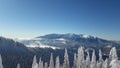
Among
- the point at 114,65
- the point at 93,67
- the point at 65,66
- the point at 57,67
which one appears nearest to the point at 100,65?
the point at 93,67

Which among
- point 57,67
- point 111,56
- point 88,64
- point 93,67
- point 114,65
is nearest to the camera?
point 114,65

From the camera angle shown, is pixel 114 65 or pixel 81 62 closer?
pixel 114 65

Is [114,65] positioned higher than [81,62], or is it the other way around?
[114,65]

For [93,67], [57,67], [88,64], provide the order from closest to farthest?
1. [93,67]
2. [88,64]
3. [57,67]

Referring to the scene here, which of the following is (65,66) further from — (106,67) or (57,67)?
(106,67)

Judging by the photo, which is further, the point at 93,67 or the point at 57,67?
the point at 57,67

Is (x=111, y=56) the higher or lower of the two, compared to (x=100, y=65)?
higher

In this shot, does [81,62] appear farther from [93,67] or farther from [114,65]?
[114,65]

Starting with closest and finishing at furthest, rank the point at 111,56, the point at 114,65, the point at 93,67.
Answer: the point at 114,65 < the point at 111,56 < the point at 93,67

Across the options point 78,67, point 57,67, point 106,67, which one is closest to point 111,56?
point 106,67
